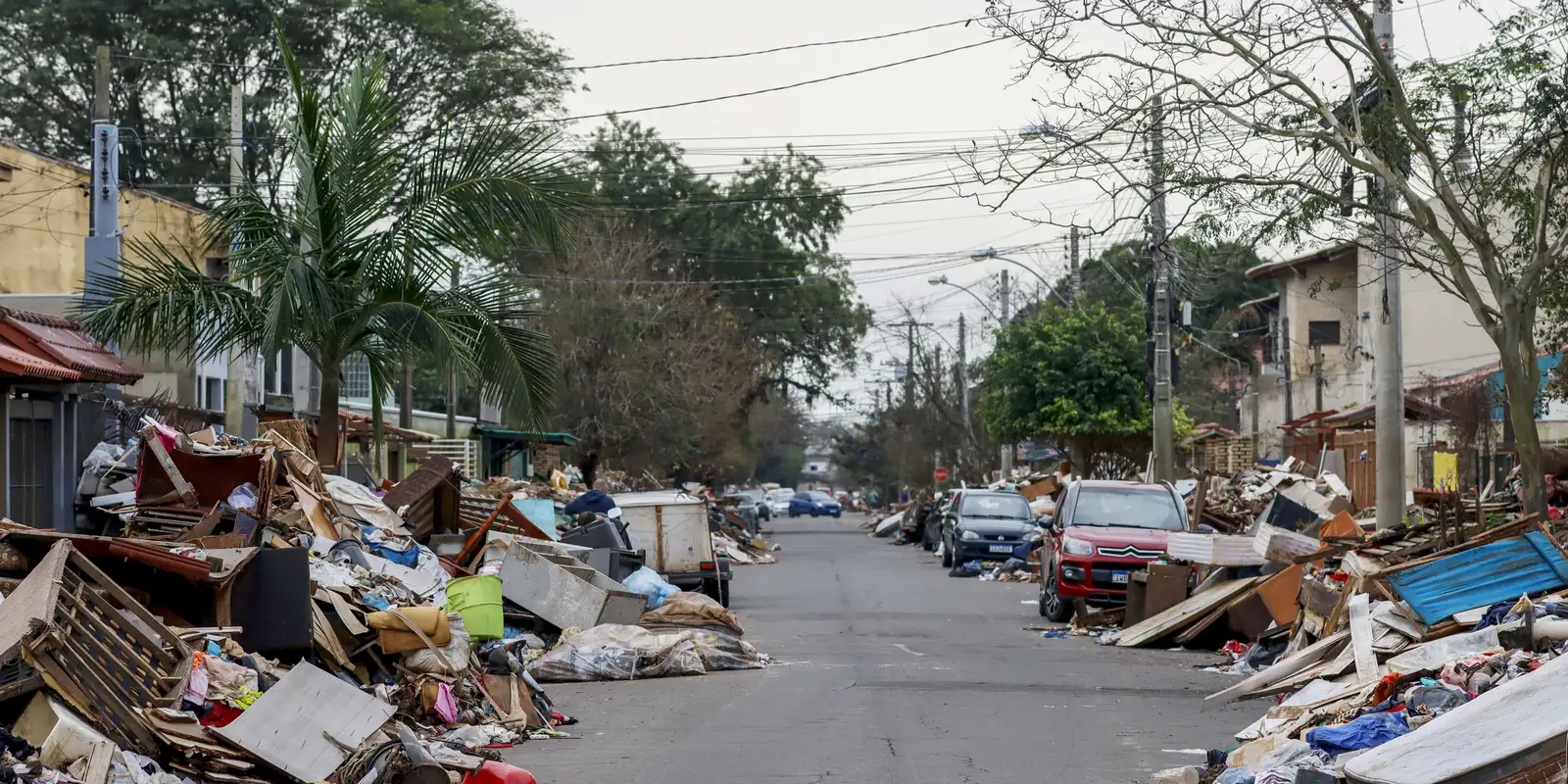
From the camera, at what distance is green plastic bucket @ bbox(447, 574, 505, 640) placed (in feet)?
45.6

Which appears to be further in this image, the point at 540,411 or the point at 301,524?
the point at 540,411

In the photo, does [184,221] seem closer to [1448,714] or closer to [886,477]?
[1448,714]

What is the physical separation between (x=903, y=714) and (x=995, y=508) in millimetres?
22209

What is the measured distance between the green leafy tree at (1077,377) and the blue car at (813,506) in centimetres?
5173

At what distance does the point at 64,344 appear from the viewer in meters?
16.3

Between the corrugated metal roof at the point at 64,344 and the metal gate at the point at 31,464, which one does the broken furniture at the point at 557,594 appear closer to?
the corrugated metal roof at the point at 64,344

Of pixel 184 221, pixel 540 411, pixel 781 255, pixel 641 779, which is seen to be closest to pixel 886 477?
pixel 781 255

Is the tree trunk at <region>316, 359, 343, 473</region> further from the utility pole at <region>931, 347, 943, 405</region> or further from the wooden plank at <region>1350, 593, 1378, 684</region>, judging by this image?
the utility pole at <region>931, 347, 943, 405</region>

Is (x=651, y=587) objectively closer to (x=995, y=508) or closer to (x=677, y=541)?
(x=677, y=541)

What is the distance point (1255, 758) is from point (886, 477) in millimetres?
89619

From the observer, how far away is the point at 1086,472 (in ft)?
153

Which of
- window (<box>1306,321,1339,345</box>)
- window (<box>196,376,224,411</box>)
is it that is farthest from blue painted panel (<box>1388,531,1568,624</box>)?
window (<box>1306,321,1339,345</box>)

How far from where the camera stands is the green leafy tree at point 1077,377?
43.5 m

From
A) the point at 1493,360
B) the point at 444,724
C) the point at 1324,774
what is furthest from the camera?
the point at 1493,360
